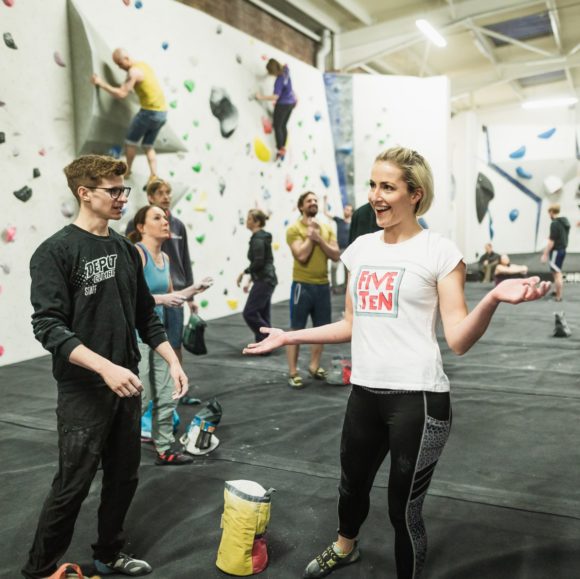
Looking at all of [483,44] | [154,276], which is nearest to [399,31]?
[483,44]

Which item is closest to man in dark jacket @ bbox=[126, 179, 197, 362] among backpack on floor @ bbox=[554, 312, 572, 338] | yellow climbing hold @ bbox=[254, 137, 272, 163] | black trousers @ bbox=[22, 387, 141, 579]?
black trousers @ bbox=[22, 387, 141, 579]

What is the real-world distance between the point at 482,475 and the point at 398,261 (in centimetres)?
160

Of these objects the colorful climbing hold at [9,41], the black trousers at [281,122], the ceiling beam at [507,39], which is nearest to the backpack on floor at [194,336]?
the colorful climbing hold at [9,41]

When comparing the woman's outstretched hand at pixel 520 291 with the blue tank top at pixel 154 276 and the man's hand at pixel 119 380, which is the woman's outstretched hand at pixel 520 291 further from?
the blue tank top at pixel 154 276

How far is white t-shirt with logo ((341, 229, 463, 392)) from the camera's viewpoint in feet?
5.24

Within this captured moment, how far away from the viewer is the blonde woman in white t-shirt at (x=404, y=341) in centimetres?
159

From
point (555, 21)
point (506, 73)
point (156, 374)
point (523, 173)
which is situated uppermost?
point (555, 21)

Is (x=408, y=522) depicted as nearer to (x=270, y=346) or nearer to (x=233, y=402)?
(x=270, y=346)

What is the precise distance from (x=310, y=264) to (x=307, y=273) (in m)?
0.08

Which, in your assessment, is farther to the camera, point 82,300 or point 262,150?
point 262,150

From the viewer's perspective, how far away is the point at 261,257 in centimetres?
→ 507

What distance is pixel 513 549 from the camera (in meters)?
2.10

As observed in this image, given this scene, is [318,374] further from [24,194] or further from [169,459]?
[24,194]

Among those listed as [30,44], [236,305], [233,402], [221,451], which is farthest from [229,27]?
[221,451]
